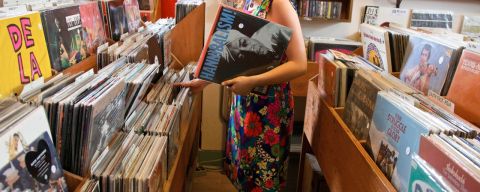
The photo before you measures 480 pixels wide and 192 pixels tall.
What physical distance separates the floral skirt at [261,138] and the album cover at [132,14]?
654 mm

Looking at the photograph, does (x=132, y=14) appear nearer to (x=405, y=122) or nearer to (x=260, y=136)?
(x=260, y=136)

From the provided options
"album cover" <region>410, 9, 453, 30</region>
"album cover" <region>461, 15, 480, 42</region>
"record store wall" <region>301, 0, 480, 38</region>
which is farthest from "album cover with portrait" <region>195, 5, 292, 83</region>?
"album cover" <region>461, 15, 480, 42</region>

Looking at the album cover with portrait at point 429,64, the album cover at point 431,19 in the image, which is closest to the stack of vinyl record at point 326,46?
the album cover at point 431,19

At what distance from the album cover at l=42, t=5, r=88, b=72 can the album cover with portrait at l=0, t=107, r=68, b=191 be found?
1.39 ft

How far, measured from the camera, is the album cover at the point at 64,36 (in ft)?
3.43

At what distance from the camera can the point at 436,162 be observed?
0.74 metres

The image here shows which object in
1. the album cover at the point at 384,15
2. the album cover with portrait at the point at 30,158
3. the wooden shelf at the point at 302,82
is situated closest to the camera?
the album cover with portrait at the point at 30,158

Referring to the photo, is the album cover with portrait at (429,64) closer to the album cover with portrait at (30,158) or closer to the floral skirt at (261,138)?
the floral skirt at (261,138)

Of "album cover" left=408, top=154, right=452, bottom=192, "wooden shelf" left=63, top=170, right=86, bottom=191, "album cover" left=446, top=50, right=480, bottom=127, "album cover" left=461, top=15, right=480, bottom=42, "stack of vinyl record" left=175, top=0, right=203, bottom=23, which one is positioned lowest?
"wooden shelf" left=63, top=170, right=86, bottom=191

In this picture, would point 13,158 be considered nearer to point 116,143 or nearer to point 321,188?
point 116,143

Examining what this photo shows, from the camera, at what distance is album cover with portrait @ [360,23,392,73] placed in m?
1.55

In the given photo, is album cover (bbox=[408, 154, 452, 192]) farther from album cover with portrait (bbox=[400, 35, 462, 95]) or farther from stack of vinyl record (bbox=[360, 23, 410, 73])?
stack of vinyl record (bbox=[360, 23, 410, 73])

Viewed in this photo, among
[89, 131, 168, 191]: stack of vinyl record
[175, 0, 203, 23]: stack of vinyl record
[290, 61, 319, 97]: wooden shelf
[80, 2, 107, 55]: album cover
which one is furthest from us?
[290, 61, 319, 97]: wooden shelf

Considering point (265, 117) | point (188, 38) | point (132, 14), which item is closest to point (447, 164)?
point (265, 117)
